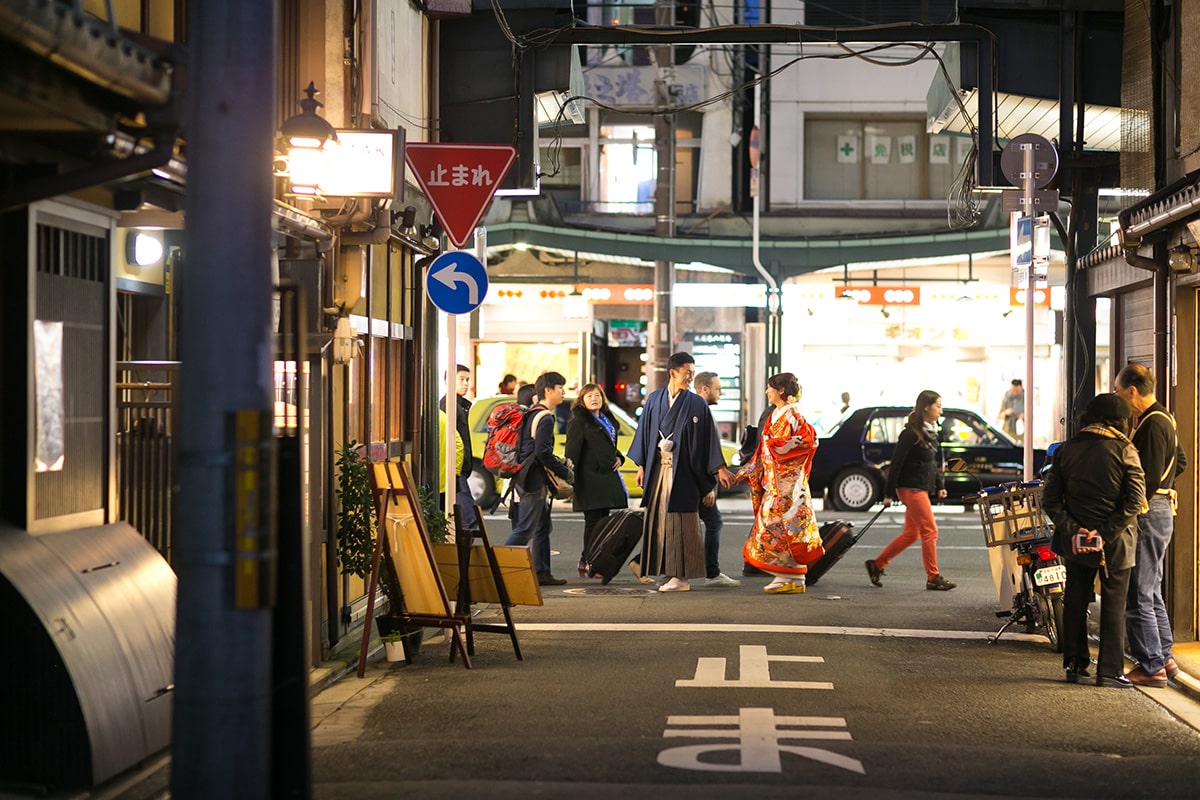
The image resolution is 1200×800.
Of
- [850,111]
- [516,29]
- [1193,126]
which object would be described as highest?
[850,111]

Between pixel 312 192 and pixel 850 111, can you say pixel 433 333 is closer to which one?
pixel 312 192

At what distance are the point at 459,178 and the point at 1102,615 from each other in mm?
5631

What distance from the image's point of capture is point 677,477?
14297 mm

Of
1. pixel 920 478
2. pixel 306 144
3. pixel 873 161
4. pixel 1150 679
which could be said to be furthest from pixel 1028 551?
pixel 873 161

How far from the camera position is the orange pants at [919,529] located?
47.3 feet

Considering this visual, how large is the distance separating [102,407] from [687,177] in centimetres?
3020

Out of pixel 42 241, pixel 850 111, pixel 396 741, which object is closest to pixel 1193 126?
pixel 396 741

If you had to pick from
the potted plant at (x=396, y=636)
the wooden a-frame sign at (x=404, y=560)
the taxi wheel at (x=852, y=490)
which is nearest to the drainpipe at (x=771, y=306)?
the taxi wheel at (x=852, y=490)

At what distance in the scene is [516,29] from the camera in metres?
15.9

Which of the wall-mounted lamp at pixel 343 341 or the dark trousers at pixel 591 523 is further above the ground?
the wall-mounted lamp at pixel 343 341

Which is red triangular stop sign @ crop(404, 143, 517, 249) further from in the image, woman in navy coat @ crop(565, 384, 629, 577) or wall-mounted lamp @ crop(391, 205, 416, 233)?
woman in navy coat @ crop(565, 384, 629, 577)

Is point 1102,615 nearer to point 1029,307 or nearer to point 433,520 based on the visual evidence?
point 1029,307

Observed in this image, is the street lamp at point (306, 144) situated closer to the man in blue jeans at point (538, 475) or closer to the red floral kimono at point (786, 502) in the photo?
the man in blue jeans at point (538, 475)

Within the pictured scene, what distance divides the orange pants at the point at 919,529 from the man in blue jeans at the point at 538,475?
3131 mm
